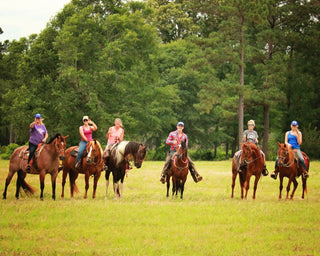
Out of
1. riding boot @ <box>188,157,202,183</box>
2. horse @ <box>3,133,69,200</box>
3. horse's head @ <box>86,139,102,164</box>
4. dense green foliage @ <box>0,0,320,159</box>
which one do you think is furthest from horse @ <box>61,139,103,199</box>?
dense green foliage @ <box>0,0,320,159</box>

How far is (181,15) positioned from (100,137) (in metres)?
25.8

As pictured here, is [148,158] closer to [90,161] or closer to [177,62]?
[177,62]

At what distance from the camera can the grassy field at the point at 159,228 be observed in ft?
32.2

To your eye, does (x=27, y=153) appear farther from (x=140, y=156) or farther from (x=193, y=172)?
(x=193, y=172)

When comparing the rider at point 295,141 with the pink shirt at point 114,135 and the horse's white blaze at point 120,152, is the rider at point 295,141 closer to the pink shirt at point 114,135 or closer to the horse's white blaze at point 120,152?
the horse's white blaze at point 120,152

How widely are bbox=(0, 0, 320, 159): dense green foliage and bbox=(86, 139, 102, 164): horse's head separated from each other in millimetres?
28137

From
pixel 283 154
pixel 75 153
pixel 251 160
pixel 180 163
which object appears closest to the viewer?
pixel 180 163

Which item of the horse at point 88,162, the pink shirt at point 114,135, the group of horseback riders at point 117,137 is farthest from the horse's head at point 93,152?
the pink shirt at point 114,135

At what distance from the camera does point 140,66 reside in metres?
52.2

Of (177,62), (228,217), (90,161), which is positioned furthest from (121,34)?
(228,217)

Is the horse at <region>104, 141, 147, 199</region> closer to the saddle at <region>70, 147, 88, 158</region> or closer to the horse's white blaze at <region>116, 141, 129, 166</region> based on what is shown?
the horse's white blaze at <region>116, 141, 129, 166</region>

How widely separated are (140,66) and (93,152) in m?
35.5

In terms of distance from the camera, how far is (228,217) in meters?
13.4

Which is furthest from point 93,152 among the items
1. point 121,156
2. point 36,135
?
point 36,135
